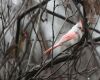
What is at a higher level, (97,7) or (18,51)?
(97,7)

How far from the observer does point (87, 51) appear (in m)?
3.36

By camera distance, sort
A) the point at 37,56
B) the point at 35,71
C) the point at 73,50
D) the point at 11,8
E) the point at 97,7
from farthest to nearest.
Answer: the point at 37,56, the point at 11,8, the point at 35,71, the point at 73,50, the point at 97,7

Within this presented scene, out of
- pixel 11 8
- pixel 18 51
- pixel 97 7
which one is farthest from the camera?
pixel 11 8

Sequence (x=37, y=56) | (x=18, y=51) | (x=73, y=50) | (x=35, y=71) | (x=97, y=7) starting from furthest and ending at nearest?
(x=37, y=56) < (x=18, y=51) < (x=35, y=71) < (x=73, y=50) < (x=97, y=7)

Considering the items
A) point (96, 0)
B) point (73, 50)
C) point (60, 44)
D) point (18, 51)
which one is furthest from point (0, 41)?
point (96, 0)

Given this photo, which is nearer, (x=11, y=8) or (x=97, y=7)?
(x=97, y=7)

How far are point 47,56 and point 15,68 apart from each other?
0.26 m

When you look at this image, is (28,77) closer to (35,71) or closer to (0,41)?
(35,71)

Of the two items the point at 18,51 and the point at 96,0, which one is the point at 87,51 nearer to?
the point at 18,51

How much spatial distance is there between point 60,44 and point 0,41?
0.55 meters

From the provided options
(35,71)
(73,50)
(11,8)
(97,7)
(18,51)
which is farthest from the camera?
(11,8)

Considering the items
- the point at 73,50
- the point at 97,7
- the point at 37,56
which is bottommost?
the point at 37,56

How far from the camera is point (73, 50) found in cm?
202

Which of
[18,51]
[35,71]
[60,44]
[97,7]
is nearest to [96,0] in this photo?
[97,7]
